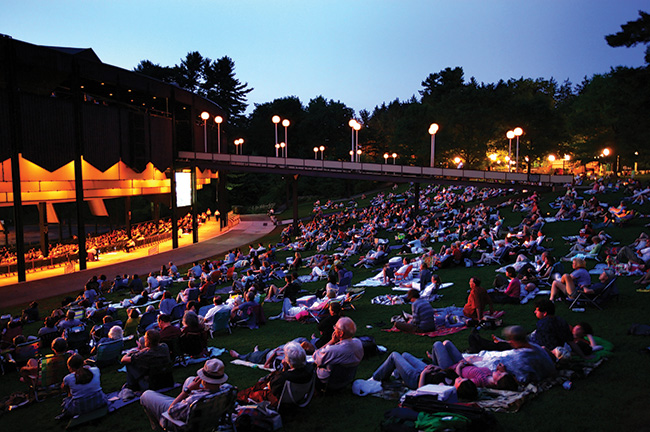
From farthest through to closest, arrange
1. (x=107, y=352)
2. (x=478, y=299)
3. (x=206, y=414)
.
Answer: (x=478, y=299) → (x=107, y=352) → (x=206, y=414)

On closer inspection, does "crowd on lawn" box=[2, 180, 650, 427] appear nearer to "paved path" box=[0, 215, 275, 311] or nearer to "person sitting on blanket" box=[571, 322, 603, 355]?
"person sitting on blanket" box=[571, 322, 603, 355]

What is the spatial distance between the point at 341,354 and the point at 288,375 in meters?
0.85

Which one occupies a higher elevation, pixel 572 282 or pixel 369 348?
pixel 572 282

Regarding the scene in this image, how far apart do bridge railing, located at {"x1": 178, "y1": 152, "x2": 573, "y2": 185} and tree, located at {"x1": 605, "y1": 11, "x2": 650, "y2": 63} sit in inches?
618

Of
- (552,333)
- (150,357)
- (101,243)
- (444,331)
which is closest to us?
(552,333)

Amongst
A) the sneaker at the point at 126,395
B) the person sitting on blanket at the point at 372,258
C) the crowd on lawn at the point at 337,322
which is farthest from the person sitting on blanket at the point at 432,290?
the sneaker at the point at 126,395

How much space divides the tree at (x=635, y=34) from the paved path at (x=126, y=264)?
75.5ft

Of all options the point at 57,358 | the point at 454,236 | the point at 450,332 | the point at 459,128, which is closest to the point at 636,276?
the point at 450,332

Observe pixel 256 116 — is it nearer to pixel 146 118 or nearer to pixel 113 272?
pixel 146 118

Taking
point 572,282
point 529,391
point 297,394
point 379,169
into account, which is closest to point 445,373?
point 529,391

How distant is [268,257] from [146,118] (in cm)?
1624

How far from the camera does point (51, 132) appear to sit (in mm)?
24031

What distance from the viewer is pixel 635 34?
1532 centimetres

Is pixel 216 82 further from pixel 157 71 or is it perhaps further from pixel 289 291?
pixel 289 291
